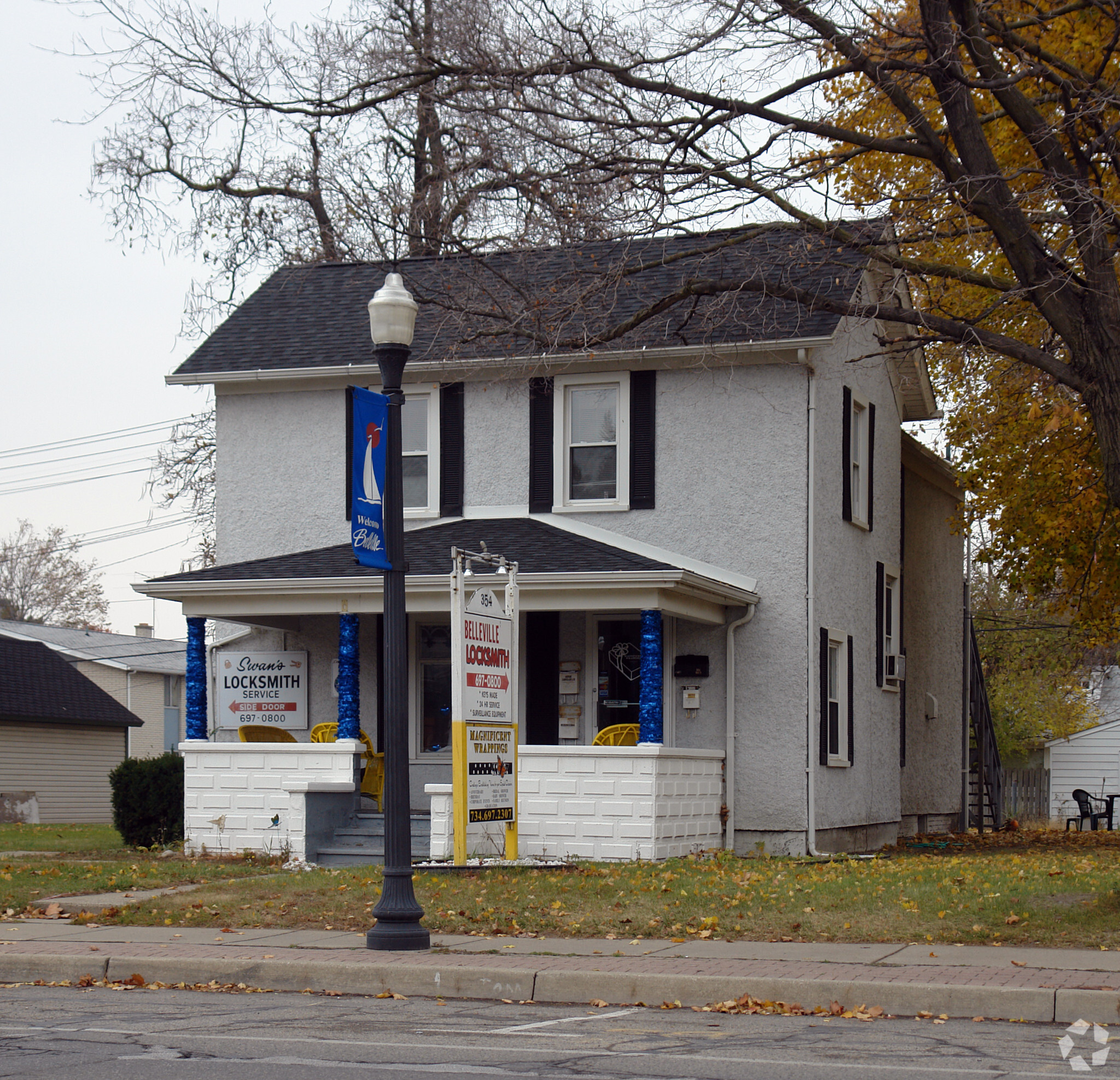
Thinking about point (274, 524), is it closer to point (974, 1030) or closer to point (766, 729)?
point (766, 729)

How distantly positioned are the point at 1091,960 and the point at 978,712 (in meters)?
20.0

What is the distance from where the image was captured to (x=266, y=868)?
16281mm

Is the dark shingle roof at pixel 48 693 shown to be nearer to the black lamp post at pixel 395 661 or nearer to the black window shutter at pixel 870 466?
the black window shutter at pixel 870 466

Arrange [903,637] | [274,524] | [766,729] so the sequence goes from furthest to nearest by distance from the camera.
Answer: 1. [903,637]
2. [274,524]
3. [766,729]

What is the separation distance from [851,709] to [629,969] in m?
11.4

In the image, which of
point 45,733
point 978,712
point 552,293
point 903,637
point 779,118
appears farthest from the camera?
point 45,733

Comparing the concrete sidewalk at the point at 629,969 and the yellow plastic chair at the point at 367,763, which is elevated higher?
the yellow plastic chair at the point at 367,763

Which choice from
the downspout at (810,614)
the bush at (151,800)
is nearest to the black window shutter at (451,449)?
the downspout at (810,614)

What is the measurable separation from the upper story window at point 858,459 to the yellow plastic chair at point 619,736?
15.0ft

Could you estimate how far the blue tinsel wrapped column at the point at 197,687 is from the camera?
18188 millimetres

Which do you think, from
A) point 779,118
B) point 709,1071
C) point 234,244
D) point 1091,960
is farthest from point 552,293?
point 234,244

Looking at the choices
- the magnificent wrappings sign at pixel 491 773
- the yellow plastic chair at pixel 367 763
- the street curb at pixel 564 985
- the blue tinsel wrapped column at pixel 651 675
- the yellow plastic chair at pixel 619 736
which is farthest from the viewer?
the yellow plastic chair at pixel 367 763

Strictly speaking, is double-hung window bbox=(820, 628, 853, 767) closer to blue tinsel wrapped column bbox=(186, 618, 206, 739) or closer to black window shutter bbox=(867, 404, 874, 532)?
black window shutter bbox=(867, 404, 874, 532)

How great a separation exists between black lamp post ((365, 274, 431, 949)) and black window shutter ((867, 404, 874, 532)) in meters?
11.6
